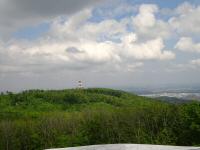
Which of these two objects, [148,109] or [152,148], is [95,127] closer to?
[148,109]

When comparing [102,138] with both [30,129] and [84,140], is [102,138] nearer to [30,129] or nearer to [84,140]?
[84,140]

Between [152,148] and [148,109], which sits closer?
[152,148]

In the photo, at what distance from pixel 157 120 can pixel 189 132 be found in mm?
12556

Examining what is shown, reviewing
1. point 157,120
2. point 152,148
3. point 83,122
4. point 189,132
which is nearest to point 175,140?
point 189,132

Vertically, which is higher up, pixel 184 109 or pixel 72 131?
pixel 184 109

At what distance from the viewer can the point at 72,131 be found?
10312cm

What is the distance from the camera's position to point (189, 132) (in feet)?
259

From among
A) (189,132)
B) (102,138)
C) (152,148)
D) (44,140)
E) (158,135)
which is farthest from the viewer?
(44,140)

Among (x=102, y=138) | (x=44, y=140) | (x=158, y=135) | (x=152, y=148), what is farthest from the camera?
(x=44, y=140)

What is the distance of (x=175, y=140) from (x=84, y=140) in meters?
23.2

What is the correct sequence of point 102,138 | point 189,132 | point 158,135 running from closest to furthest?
point 189,132 < point 158,135 < point 102,138

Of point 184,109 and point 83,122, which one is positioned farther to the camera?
point 83,122

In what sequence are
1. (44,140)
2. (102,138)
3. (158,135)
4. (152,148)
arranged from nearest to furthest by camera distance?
(152,148)
(158,135)
(102,138)
(44,140)

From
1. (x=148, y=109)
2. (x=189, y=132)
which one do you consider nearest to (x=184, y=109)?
(x=189, y=132)
